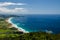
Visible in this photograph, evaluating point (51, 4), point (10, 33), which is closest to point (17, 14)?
point (10, 33)

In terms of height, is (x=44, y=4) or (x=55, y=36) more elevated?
(x=44, y=4)

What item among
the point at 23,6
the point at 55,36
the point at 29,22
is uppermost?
the point at 23,6

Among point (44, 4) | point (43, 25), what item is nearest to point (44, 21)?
point (43, 25)

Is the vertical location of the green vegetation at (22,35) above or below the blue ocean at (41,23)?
below

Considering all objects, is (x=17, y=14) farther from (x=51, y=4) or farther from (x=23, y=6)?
(x=51, y=4)

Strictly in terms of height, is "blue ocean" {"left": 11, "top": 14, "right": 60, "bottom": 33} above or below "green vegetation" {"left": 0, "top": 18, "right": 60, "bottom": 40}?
above

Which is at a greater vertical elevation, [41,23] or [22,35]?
[41,23]

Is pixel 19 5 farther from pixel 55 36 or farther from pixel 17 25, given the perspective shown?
pixel 55 36
